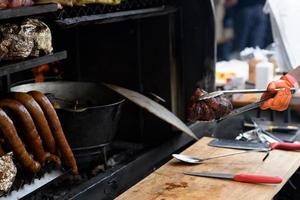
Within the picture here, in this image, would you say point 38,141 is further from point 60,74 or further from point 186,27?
point 186,27

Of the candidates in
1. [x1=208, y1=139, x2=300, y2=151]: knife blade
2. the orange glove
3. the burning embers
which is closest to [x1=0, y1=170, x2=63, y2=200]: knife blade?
the burning embers

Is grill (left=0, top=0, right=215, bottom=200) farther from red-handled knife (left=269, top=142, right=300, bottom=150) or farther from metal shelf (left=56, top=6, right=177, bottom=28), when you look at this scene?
red-handled knife (left=269, top=142, right=300, bottom=150)

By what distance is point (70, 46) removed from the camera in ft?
8.95

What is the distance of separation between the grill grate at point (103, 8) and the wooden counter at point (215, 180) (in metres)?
0.72

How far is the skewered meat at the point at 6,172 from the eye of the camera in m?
1.53

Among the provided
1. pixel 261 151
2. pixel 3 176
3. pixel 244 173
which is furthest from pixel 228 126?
pixel 3 176

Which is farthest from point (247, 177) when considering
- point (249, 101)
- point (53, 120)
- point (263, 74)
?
point (263, 74)

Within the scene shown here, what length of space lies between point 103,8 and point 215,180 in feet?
2.83

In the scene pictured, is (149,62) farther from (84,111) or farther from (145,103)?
(84,111)

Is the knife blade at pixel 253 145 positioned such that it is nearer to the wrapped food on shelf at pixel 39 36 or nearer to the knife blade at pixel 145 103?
the knife blade at pixel 145 103

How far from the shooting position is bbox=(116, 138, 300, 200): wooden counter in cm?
188

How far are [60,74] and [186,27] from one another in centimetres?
75

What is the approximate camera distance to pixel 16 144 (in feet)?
5.34

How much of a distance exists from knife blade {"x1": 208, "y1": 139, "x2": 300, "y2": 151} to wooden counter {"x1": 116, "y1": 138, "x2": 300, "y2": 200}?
0.04 m
